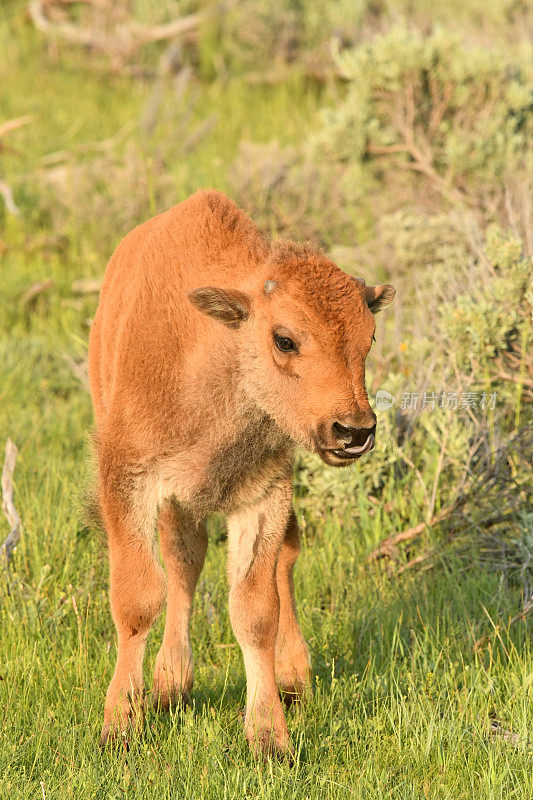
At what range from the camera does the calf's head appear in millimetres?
4027

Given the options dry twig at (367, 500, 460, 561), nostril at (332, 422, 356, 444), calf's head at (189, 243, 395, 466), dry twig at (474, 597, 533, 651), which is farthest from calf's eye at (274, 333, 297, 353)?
dry twig at (367, 500, 460, 561)

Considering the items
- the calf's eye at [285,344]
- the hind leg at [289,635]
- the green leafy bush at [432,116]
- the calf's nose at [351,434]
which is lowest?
the hind leg at [289,635]

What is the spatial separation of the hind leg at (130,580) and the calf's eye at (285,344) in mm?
949

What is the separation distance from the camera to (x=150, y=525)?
4.67 meters

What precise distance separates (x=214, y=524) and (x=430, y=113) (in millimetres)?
5954

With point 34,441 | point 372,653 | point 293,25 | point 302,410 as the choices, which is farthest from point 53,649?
point 293,25

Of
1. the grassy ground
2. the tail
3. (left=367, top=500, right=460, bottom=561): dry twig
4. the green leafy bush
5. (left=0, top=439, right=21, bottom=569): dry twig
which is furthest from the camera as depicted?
the green leafy bush

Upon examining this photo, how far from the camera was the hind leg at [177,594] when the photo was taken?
4.98 meters

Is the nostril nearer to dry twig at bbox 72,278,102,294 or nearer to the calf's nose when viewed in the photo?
the calf's nose

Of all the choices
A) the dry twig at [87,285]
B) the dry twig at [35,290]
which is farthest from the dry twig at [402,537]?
the dry twig at [35,290]

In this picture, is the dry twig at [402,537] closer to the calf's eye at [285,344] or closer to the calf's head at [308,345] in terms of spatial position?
the calf's head at [308,345]

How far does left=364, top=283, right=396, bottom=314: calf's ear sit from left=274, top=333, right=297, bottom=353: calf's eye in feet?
1.60

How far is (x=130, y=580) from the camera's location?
4.62m

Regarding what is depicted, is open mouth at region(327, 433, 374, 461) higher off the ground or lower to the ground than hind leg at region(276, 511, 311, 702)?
higher
